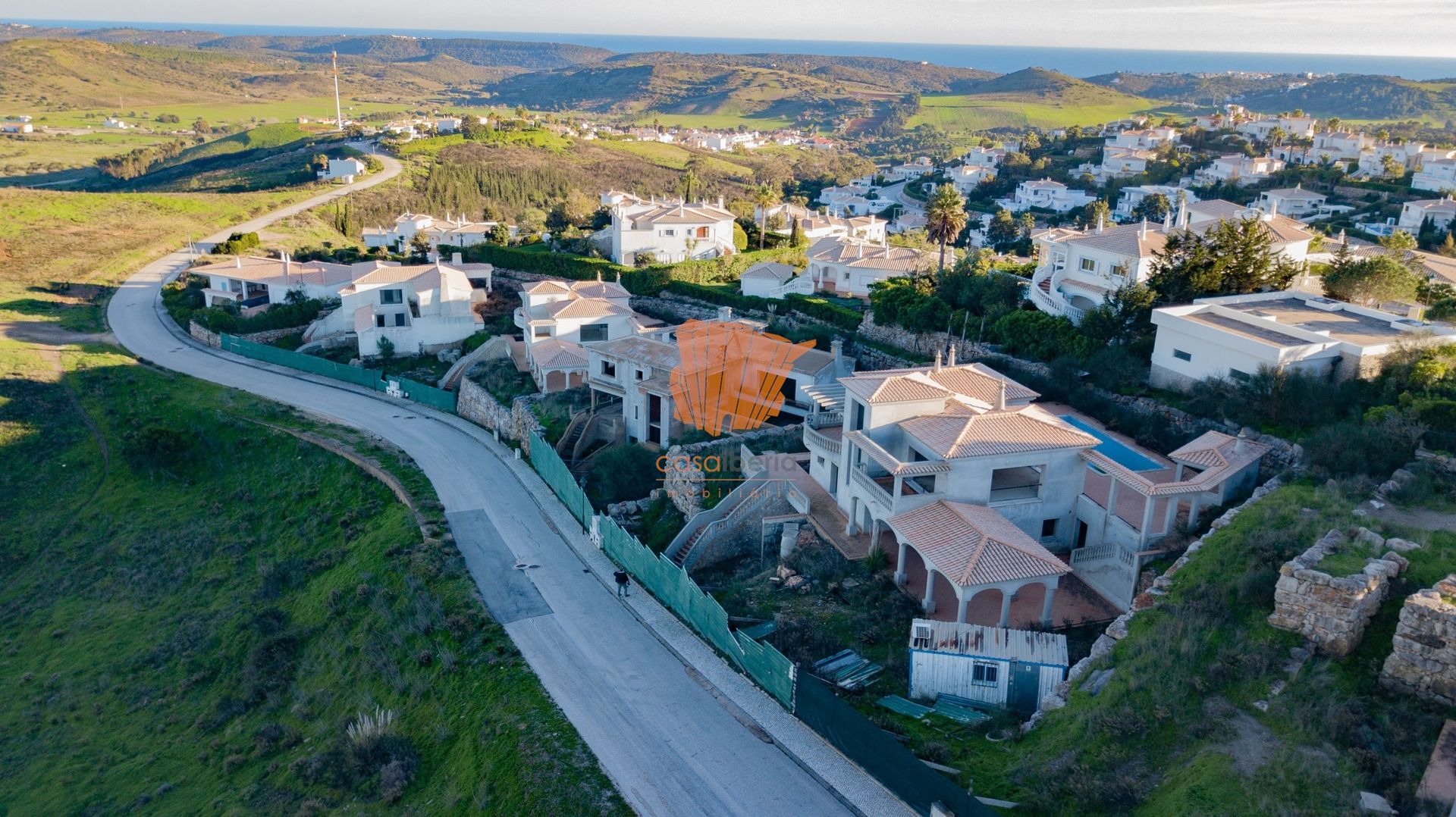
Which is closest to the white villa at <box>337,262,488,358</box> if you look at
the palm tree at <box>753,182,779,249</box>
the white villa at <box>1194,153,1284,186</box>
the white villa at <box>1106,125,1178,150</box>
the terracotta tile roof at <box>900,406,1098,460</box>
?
the palm tree at <box>753,182,779,249</box>

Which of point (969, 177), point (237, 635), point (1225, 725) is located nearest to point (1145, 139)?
point (969, 177)

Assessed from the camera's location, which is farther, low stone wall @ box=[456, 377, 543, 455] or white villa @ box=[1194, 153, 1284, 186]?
white villa @ box=[1194, 153, 1284, 186]

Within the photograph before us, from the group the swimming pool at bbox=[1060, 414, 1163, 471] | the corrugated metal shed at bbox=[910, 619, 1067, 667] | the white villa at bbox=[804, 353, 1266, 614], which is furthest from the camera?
the swimming pool at bbox=[1060, 414, 1163, 471]

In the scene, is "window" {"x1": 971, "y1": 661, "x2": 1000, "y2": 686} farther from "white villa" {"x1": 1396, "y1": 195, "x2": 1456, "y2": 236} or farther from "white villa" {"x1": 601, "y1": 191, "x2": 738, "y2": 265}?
"white villa" {"x1": 1396, "y1": 195, "x2": 1456, "y2": 236}

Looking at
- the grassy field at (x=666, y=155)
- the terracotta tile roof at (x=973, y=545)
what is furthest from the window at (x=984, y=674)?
the grassy field at (x=666, y=155)

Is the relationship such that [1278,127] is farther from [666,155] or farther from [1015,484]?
[1015,484]

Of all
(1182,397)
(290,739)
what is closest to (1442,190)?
(1182,397)

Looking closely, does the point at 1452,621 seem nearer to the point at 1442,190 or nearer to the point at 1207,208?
the point at 1207,208

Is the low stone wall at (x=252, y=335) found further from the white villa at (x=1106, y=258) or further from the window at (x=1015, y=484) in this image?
the window at (x=1015, y=484)
